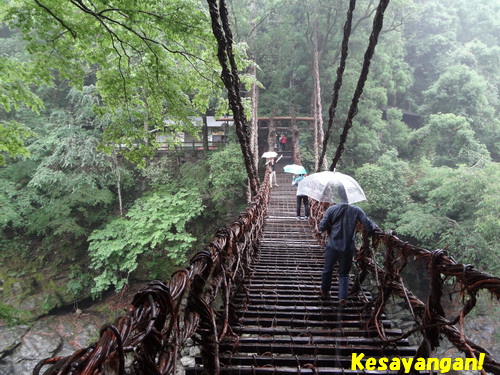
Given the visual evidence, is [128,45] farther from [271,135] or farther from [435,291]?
[271,135]

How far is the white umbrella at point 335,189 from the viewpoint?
2.36 meters

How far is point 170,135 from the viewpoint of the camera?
400 cm

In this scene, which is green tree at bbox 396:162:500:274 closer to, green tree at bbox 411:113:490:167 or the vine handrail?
green tree at bbox 411:113:490:167

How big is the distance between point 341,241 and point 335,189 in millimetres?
469

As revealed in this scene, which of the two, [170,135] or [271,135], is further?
[271,135]

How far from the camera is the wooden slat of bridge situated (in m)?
1.49

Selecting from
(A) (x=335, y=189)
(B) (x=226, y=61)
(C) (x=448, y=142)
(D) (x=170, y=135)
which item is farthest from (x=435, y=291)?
(C) (x=448, y=142)

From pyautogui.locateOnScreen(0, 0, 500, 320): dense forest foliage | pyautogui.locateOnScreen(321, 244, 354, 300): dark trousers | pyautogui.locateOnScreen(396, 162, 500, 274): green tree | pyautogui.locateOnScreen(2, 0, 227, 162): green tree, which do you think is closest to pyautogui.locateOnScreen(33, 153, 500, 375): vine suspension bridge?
pyautogui.locateOnScreen(321, 244, 354, 300): dark trousers

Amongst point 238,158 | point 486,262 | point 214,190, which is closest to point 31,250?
point 214,190

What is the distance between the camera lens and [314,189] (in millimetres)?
2807

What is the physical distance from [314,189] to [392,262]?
1.23 meters

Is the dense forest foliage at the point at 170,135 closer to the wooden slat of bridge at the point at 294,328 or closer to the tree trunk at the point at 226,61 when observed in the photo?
the tree trunk at the point at 226,61

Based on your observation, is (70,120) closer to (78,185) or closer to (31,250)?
(78,185)

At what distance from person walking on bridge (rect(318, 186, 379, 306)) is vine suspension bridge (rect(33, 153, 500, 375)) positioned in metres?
0.10
